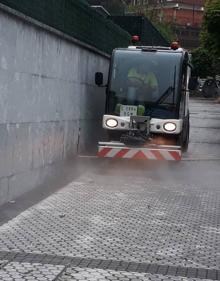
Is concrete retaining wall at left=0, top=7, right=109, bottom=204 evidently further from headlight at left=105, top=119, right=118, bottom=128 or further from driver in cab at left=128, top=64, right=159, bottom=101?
driver in cab at left=128, top=64, right=159, bottom=101

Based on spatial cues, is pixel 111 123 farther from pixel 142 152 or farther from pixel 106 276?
pixel 106 276

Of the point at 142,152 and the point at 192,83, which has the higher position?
the point at 192,83

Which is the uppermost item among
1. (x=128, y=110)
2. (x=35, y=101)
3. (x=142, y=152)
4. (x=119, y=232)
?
(x=35, y=101)

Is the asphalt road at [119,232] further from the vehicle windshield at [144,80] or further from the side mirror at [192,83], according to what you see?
the side mirror at [192,83]

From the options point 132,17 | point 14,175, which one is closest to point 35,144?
point 14,175

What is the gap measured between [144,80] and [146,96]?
1.25ft

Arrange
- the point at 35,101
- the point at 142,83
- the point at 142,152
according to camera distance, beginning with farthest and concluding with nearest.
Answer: the point at 142,83
the point at 142,152
the point at 35,101

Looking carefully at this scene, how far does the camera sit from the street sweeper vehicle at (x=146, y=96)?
13047 millimetres

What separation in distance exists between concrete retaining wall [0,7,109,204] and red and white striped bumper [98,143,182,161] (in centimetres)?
80

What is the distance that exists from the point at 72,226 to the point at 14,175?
6.25ft

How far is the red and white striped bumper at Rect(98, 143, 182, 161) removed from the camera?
40.3 ft

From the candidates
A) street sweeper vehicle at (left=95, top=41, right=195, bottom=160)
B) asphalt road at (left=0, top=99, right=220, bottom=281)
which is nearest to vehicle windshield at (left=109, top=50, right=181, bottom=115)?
street sweeper vehicle at (left=95, top=41, right=195, bottom=160)

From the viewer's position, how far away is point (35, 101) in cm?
998

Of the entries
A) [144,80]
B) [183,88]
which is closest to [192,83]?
[183,88]
